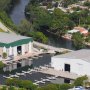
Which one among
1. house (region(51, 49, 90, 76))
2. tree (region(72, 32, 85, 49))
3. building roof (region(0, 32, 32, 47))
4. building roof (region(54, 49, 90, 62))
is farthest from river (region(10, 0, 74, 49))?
house (region(51, 49, 90, 76))

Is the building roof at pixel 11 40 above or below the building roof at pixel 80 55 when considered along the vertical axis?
above

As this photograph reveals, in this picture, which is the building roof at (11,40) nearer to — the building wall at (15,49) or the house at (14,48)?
the house at (14,48)

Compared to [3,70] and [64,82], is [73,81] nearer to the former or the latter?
[64,82]

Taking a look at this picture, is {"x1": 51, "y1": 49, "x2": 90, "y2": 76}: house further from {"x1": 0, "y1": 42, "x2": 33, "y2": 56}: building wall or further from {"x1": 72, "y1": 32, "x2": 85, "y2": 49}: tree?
{"x1": 72, "y1": 32, "x2": 85, "y2": 49}: tree

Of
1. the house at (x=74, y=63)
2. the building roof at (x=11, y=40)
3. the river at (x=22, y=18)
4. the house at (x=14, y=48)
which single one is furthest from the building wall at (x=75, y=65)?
the river at (x=22, y=18)

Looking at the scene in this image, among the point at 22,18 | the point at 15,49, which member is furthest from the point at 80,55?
the point at 22,18

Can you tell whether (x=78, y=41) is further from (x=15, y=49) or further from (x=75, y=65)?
(x=75, y=65)

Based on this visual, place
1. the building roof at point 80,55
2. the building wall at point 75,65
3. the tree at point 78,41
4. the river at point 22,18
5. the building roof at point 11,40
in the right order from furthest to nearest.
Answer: the river at point 22,18 < the tree at point 78,41 < the building roof at point 11,40 < the building roof at point 80,55 < the building wall at point 75,65
